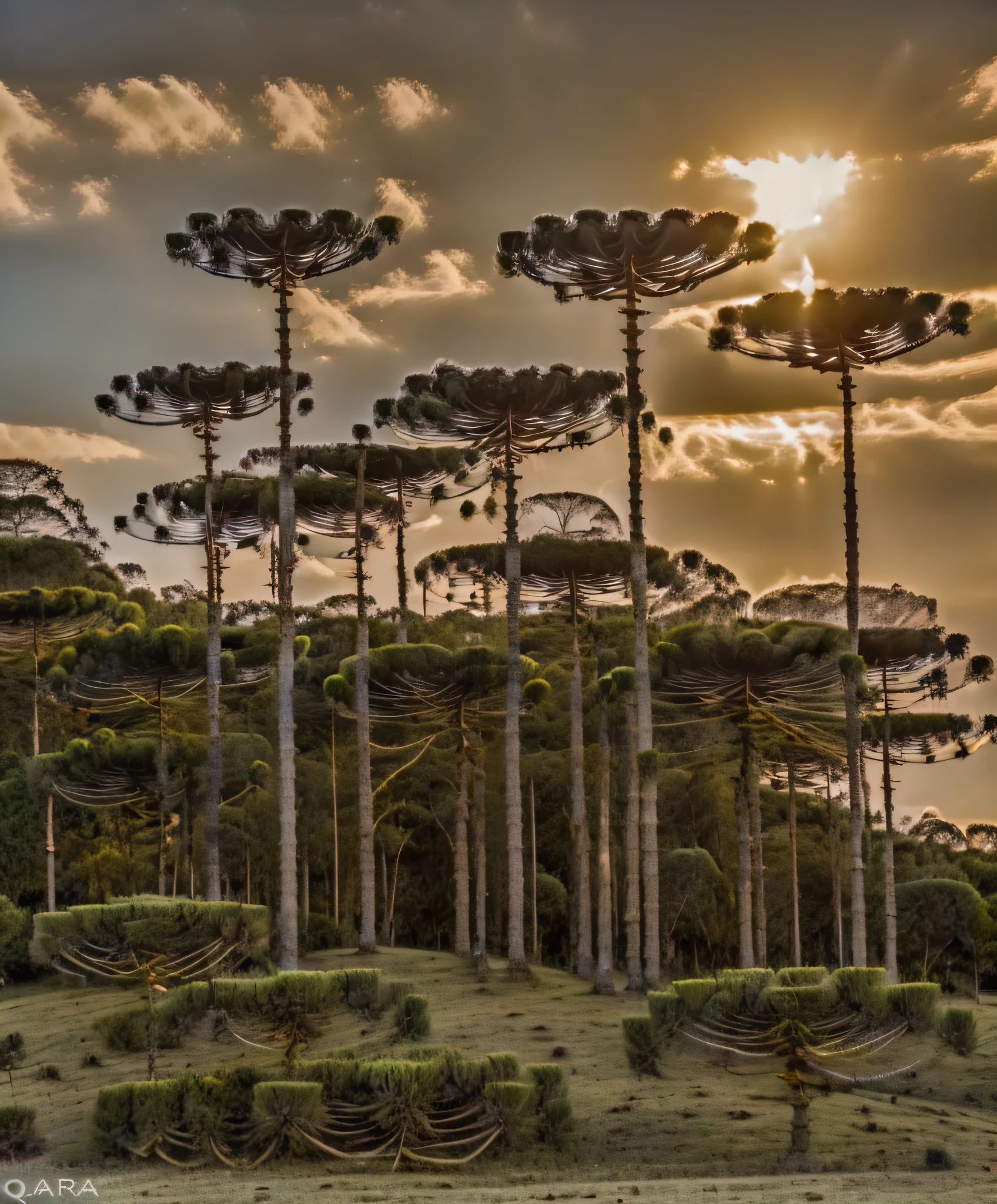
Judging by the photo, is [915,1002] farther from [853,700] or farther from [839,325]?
[839,325]

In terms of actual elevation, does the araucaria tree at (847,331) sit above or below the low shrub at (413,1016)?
above

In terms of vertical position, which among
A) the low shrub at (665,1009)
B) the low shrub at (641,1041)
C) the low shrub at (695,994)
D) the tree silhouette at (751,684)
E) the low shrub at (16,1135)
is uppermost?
the tree silhouette at (751,684)

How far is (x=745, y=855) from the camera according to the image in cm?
3114

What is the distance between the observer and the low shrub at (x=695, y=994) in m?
17.8

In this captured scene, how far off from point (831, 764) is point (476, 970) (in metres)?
14.5

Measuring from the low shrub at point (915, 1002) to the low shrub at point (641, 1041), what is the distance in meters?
3.19

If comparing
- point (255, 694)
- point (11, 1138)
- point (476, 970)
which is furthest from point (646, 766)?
point (255, 694)

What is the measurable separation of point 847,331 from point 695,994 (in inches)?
699

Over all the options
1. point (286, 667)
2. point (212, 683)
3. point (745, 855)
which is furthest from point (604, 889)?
point (212, 683)

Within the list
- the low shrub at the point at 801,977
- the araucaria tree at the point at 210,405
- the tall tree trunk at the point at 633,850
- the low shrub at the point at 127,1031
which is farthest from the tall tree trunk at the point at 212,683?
the low shrub at the point at 801,977

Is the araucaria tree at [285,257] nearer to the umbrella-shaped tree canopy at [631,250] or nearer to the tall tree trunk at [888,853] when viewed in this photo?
the umbrella-shaped tree canopy at [631,250]

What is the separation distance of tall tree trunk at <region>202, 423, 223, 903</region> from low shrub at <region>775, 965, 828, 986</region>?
17357 mm

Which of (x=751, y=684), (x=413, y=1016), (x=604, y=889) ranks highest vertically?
(x=751, y=684)

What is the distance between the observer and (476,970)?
1193 inches
